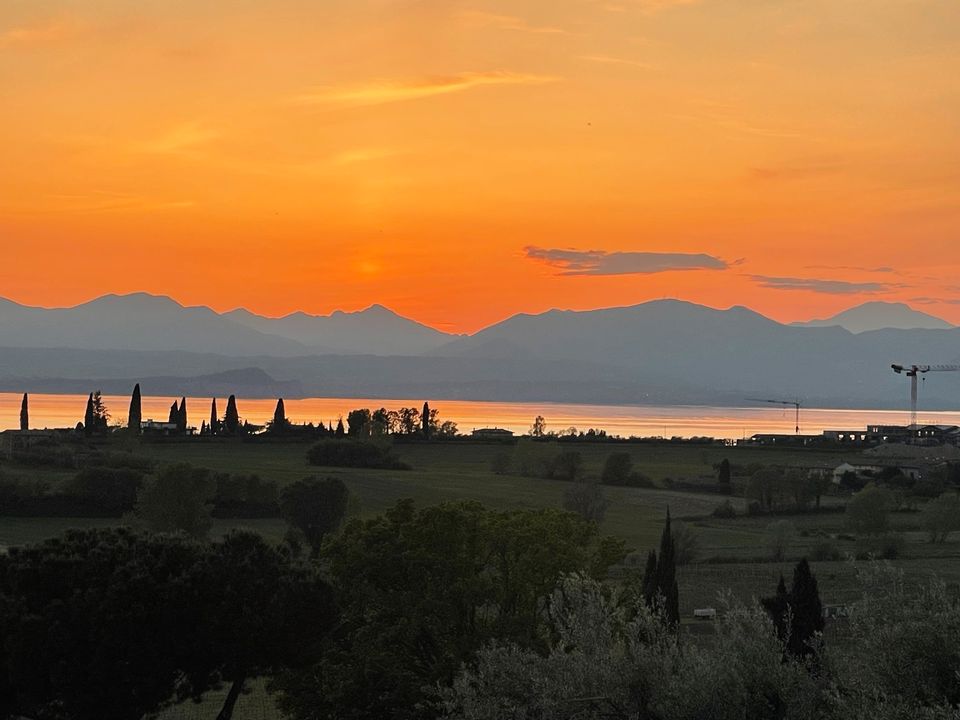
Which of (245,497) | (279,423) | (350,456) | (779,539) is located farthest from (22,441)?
(779,539)

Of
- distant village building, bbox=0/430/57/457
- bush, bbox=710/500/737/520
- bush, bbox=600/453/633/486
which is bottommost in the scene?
bush, bbox=710/500/737/520

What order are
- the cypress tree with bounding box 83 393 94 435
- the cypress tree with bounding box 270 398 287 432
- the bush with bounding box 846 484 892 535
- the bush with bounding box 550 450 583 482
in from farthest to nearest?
the cypress tree with bounding box 270 398 287 432 → the cypress tree with bounding box 83 393 94 435 → the bush with bounding box 550 450 583 482 → the bush with bounding box 846 484 892 535

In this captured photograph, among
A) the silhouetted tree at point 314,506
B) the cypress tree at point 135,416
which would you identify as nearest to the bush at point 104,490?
the silhouetted tree at point 314,506

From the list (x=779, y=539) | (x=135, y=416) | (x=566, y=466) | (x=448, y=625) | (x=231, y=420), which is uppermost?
(x=135, y=416)

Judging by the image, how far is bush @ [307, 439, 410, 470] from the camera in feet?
318

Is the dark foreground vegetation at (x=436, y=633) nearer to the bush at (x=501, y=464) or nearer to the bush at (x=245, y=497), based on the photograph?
the bush at (x=245, y=497)

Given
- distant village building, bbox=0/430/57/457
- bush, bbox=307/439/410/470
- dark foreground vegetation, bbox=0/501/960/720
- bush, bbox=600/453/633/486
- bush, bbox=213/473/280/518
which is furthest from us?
bush, bbox=307/439/410/470

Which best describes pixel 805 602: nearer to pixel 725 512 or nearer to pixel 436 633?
pixel 436 633

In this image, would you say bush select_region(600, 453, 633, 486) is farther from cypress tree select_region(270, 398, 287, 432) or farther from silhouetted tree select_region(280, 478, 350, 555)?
silhouetted tree select_region(280, 478, 350, 555)

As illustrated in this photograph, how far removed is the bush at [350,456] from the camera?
96875 millimetres

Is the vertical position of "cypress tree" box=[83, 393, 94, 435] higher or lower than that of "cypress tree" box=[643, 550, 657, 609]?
higher

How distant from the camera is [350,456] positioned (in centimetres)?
9719

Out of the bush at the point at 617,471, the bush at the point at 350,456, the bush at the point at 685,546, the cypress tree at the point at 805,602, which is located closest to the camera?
the cypress tree at the point at 805,602

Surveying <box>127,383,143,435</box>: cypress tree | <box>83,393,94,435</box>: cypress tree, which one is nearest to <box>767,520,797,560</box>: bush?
<box>127,383,143,435</box>: cypress tree
